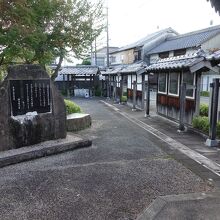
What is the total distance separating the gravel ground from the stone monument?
973mm

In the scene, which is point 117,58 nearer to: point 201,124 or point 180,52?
point 180,52

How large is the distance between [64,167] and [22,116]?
2188mm

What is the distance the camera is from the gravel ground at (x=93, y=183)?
4668 mm

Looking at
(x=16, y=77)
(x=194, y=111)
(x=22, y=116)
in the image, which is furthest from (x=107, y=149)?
(x=194, y=111)

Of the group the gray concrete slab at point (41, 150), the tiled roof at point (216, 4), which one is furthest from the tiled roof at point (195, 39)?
the tiled roof at point (216, 4)

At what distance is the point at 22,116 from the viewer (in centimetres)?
795

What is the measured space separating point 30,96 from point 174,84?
7827 mm

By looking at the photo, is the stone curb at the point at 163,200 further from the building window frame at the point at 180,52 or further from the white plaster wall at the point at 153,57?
the white plaster wall at the point at 153,57

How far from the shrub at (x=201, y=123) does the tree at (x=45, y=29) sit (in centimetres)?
663

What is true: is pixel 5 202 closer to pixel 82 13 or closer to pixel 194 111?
pixel 194 111

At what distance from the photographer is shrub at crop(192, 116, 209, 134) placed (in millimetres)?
10255

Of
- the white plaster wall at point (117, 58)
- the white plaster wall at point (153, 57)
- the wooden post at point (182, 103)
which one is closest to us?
the wooden post at point (182, 103)

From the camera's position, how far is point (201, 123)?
10586 mm

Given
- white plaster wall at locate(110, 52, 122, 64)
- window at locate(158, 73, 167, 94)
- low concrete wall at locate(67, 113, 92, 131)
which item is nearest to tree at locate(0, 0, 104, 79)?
low concrete wall at locate(67, 113, 92, 131)
